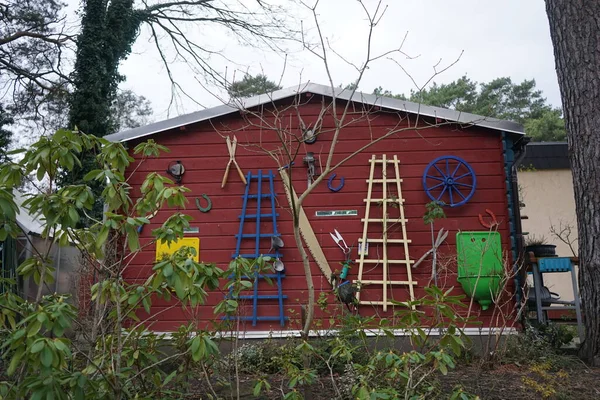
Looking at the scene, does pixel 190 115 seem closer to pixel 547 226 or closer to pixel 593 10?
pixel 593 10

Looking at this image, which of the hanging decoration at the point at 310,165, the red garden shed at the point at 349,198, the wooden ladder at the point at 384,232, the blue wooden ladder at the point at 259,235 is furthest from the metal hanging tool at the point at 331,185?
the blue wooden ladder at the point at 259,235

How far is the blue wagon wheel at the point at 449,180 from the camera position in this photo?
722 cm

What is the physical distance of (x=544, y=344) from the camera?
6262mm

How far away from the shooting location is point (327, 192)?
24.2ft

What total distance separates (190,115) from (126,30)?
9103 millimetres

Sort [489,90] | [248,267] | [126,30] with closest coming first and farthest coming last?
1. [248,267]
2. [126,30]
3. [489,90]

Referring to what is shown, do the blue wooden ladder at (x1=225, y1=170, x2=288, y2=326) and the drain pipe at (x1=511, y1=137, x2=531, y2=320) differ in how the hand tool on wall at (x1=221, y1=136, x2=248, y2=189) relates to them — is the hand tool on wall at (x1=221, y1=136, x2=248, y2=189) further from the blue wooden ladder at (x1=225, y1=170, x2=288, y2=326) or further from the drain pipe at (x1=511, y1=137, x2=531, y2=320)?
the drain pipe at (x1=511, y1=137, x2=531, y2=320)

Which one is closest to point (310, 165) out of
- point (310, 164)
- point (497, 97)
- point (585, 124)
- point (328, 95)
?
point (310, 164)

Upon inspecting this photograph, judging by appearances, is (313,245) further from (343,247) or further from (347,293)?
(347,293)

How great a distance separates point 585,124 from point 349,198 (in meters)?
2.85

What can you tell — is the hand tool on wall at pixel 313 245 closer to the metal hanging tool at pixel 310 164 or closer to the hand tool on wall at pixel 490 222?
the metal hanging tool at pixel 310 164

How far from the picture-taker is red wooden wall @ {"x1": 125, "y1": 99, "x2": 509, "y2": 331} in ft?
23.5

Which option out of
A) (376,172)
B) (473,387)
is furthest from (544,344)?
(376,172)

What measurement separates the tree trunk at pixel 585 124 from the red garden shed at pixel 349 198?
1.18 metres
